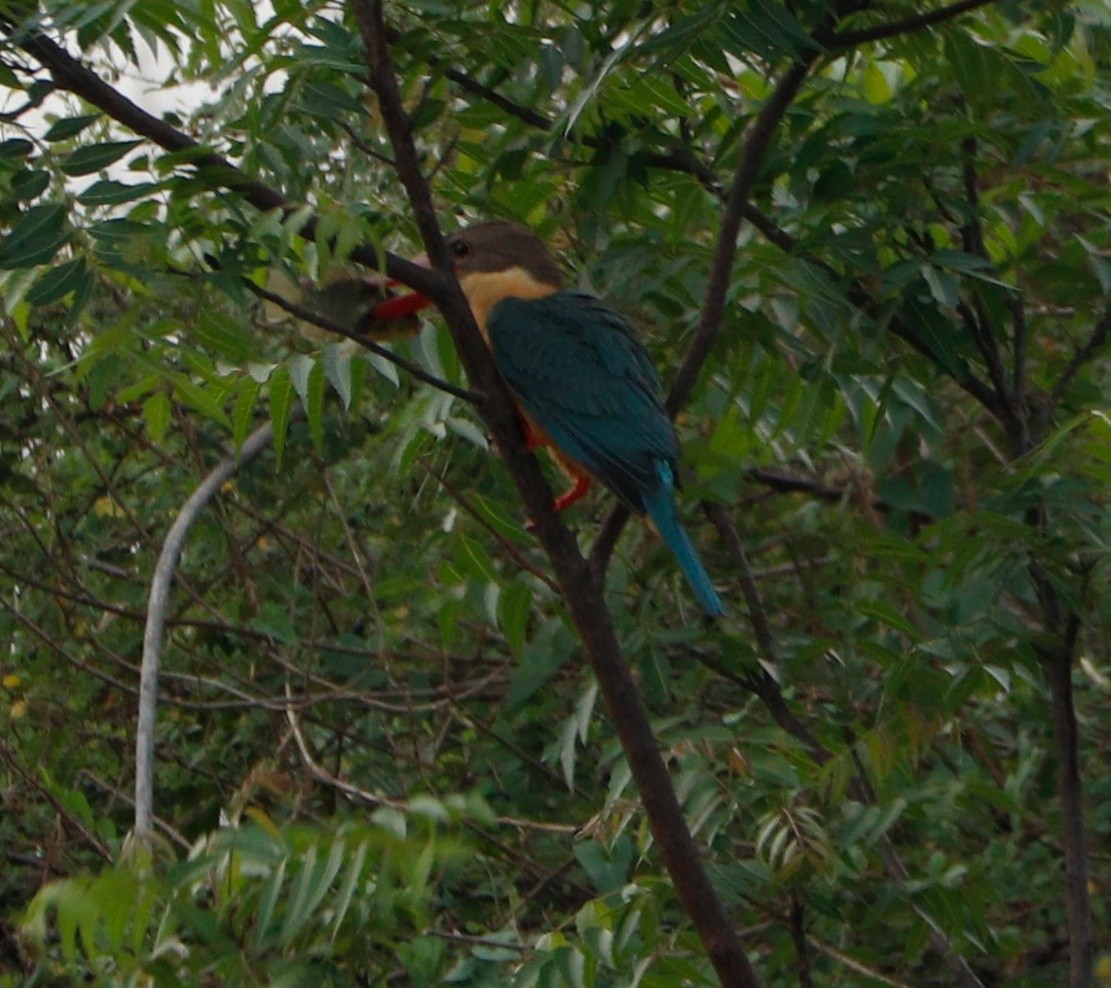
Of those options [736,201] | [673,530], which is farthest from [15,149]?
[673,530]

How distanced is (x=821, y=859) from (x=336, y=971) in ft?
3.49

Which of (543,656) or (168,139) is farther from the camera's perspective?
(543,656)

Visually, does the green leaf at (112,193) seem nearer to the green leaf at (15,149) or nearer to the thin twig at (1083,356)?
the green leaf at (15,149)

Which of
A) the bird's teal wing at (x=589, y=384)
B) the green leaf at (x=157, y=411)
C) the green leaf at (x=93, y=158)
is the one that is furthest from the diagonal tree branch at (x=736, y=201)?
the green leaf at (x=157, y=411)

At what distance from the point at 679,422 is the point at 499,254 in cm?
67

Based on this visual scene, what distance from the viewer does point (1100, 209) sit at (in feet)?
8.68

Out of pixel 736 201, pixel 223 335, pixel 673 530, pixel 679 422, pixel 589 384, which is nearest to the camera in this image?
pixel 736 201

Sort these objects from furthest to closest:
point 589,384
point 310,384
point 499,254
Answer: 1. point 499,254
2. point 589,384
3. point 310,384

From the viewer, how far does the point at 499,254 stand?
3.29 meters

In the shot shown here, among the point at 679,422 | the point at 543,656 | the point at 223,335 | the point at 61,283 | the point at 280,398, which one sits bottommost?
the point at 679,422

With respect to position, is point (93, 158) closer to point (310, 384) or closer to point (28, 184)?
point (28, 184)

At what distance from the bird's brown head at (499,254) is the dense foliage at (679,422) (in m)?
0.06

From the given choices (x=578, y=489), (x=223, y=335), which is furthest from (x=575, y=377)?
(x=223, y=335)

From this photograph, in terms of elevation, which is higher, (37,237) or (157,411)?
(37,237)
